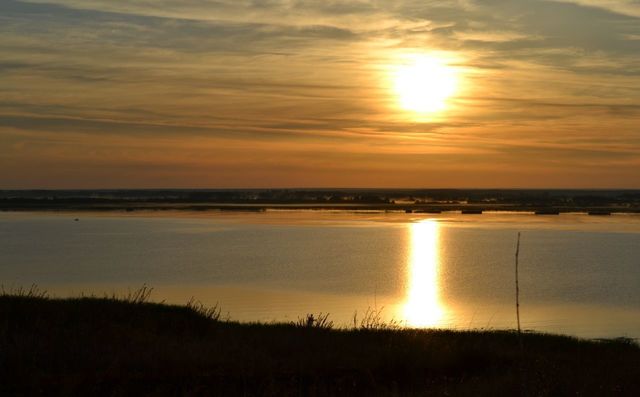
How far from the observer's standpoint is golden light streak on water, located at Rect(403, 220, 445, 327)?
25.5 m

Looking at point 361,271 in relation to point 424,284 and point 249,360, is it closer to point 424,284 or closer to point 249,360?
point 424,284

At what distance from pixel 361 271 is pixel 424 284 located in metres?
5.02

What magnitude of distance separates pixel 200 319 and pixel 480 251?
116ft

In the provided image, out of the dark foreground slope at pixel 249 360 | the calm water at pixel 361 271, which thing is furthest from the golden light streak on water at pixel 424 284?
the dark foreground slope at pixel 249 360

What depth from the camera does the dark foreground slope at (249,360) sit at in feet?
35.2

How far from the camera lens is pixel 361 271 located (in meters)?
39.4

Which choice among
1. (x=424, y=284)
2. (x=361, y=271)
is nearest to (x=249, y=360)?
(x=424, y=284)

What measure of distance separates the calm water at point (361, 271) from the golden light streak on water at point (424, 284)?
9 cm

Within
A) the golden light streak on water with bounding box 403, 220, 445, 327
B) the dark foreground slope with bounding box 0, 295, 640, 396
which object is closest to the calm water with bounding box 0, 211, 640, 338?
the golden light streak on water with bounding box 403, 220, 445, 327

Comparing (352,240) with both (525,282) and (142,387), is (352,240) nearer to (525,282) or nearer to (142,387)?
(525,282)

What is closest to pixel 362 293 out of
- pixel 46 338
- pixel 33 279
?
pixel 33 279

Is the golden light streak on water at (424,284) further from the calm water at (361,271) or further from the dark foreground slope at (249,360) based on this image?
the dark foreground slope at (249,360)

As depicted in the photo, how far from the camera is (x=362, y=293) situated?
3102 centimetres

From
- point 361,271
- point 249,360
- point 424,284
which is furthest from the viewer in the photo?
point 361,271
